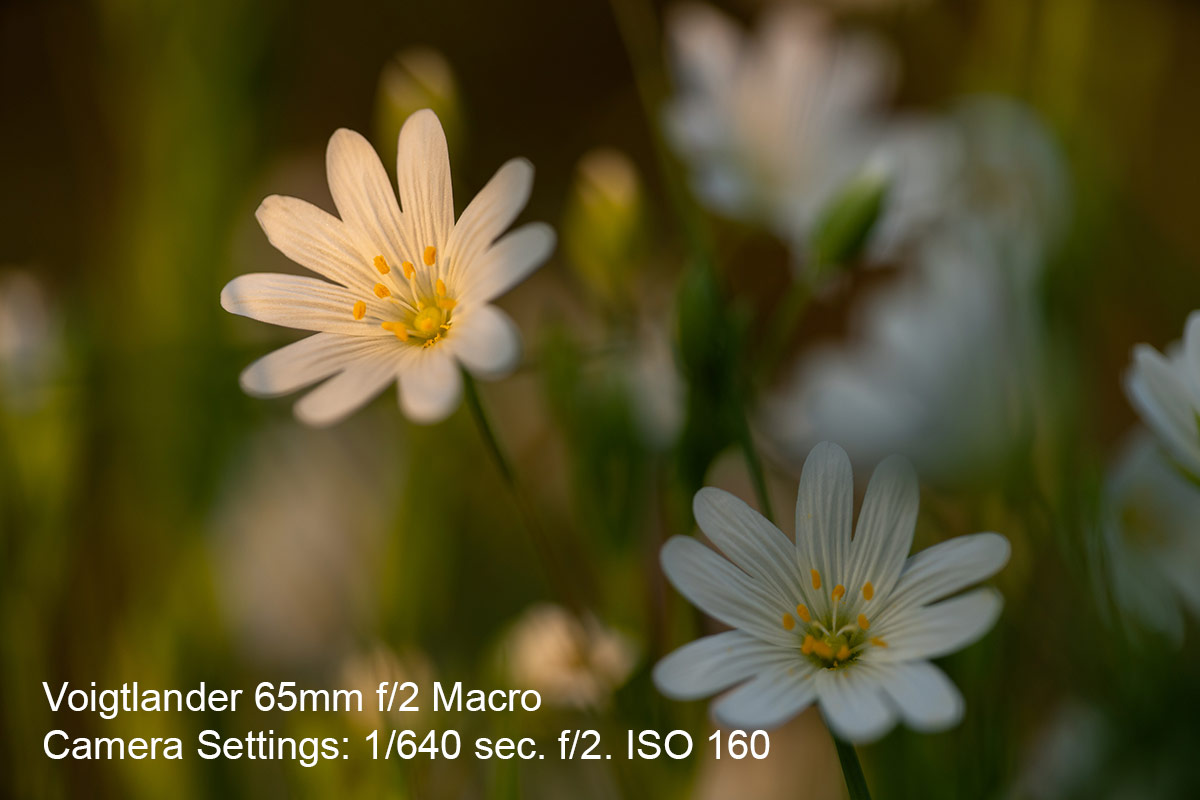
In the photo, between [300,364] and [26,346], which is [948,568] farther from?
[26,346]

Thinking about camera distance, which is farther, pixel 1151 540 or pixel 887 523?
pixel 1151 540

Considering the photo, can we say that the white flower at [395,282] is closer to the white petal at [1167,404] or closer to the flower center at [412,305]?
the flower center at [412,305]

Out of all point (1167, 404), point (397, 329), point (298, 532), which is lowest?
point (1167, 404)

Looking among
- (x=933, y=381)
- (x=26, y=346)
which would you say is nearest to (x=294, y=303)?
(x=26, y=346)

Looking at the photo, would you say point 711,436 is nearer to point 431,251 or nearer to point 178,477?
point 431,251

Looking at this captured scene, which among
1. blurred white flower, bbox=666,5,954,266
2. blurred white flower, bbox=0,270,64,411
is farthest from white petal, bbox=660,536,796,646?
blurred white flower, bbox=0,270,64,411

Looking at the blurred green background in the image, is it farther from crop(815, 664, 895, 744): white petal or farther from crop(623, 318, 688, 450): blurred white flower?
crop(815, 664, 895, 744): white petal

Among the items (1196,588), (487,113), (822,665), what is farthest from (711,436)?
(487,113)

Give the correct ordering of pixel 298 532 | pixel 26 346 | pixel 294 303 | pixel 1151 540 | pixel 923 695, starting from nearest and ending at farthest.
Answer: pixel 923 695 → pixel 294 303 → pixel 1151 540 → pixel 26 346 → pixel 298 532
